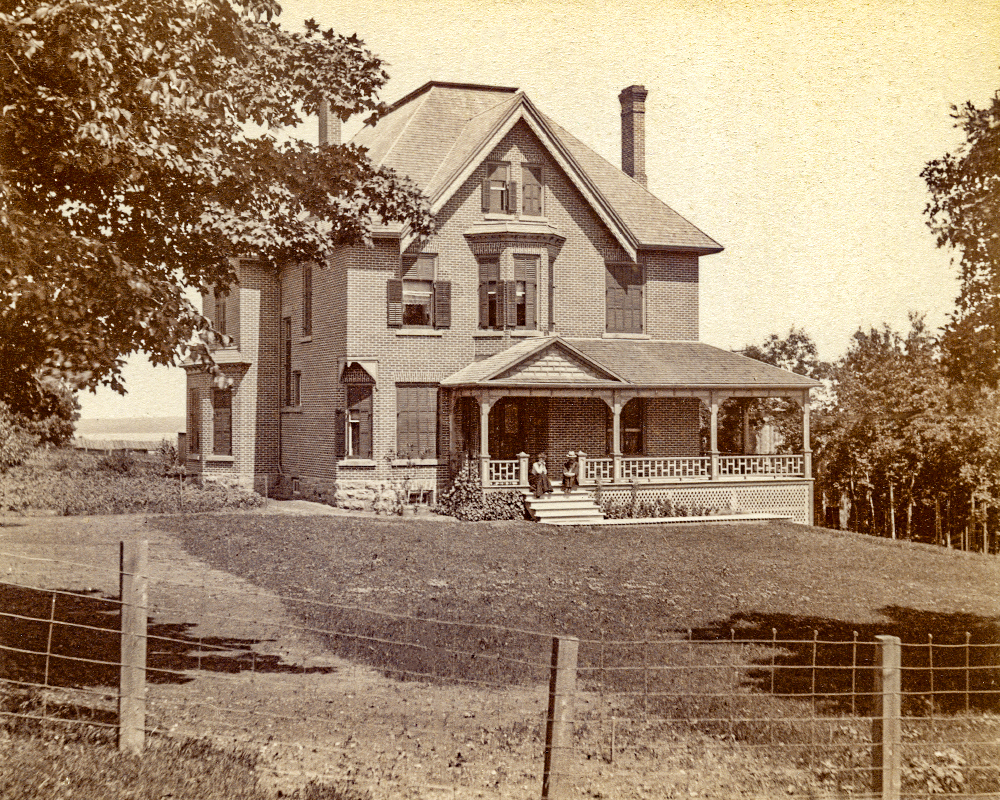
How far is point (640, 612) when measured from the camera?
13.8m

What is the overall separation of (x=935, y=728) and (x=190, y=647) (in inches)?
310

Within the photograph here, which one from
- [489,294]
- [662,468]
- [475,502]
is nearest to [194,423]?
[489,294]

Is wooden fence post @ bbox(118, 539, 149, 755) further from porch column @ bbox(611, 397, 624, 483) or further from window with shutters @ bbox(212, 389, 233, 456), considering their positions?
window with shutters @ bbox(212, 389, 233, 456)

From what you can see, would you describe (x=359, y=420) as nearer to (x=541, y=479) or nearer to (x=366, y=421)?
(x=366, y=421)

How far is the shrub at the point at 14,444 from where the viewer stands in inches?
810

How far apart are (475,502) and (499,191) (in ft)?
30.1

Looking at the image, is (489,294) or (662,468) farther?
(489,294)

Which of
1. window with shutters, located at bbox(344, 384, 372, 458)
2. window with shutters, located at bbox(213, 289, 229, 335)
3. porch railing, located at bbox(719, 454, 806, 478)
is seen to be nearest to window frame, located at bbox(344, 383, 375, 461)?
window with shutters, located at bbox(344, 384, 372, 458)

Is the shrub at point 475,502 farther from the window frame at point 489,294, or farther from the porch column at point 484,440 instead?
the window frame at point 489,294

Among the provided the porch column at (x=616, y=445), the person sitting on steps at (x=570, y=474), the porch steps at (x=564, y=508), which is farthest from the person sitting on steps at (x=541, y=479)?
the porch column at (x=616, y=445)

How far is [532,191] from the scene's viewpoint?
2850 cm

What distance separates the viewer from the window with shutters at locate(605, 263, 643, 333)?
2970 cm

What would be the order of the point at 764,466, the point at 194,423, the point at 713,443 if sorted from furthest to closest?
the point at 194,423
the point at 764,466
the point at 713,443

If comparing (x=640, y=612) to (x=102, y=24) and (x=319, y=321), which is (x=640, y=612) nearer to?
(x=102, y=24)
